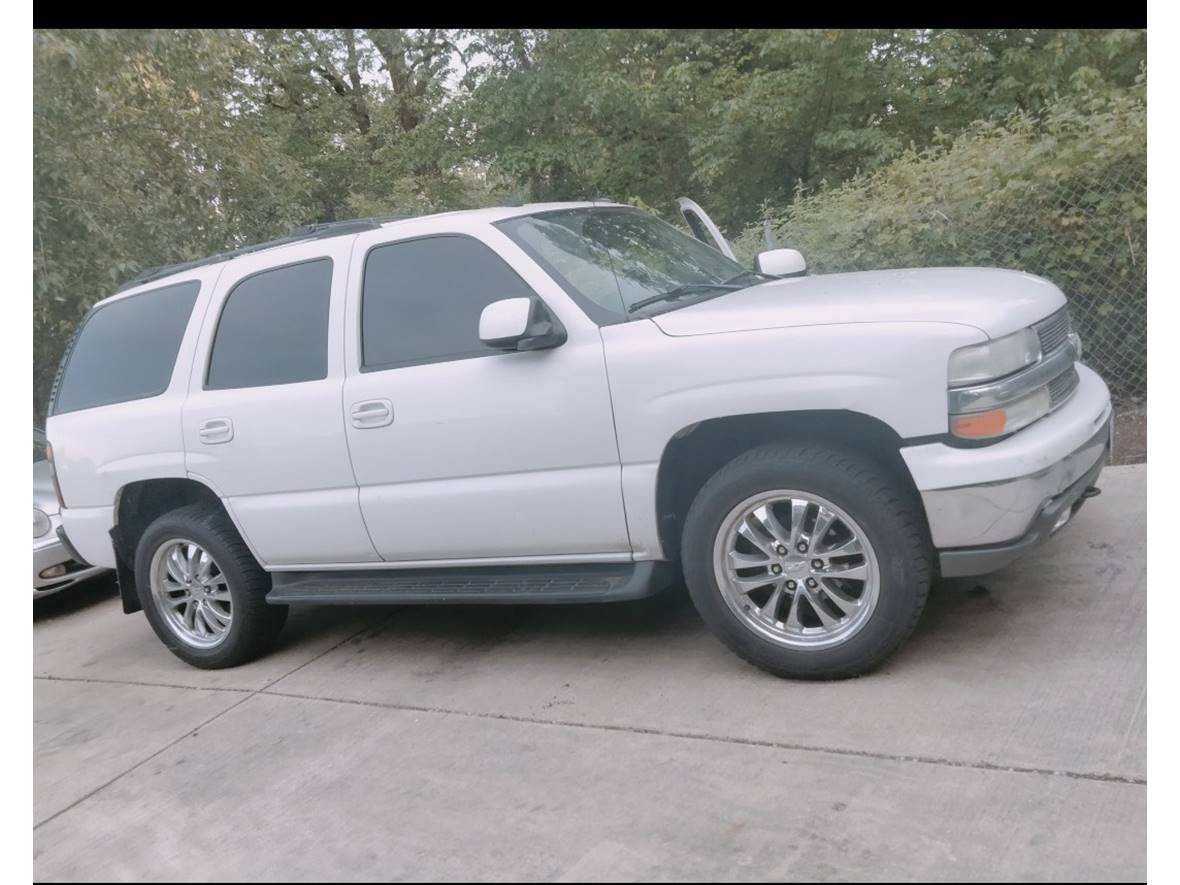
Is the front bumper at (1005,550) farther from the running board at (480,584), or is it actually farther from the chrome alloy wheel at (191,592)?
the chrome alloy wheel at (191,592)

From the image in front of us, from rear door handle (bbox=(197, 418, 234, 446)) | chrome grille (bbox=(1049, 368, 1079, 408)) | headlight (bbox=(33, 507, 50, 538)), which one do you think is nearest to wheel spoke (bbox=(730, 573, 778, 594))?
chrome grille (bbox=(1049, 368, 1079, 408))

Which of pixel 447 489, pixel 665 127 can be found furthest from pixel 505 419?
pixel 665 127

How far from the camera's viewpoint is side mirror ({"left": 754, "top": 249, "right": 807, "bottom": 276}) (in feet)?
17.3

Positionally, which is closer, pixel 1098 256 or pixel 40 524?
pixel 1098 256

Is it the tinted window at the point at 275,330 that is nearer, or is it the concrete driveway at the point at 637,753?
the concrete driveway at the point at 637,753

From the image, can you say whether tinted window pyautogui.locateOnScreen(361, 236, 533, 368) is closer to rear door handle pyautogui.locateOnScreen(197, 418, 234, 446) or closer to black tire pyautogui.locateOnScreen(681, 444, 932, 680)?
rear door handle pyautogui.locateOnScreen(197, 418, 234, 446)

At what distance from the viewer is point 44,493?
7.81 m

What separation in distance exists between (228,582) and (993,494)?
11.9 feet

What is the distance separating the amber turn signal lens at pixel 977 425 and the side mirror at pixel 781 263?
1785 millimetres

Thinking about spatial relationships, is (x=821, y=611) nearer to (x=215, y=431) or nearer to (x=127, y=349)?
(x=215, y=431)

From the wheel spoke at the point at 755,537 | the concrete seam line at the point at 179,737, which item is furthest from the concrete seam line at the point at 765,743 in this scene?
the wheel spoke at the point at 755,537

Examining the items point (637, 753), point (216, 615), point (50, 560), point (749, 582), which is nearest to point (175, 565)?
point (216, 615)

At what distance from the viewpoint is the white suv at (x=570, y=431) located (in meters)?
3.79

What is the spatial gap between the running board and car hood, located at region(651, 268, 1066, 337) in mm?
1009
